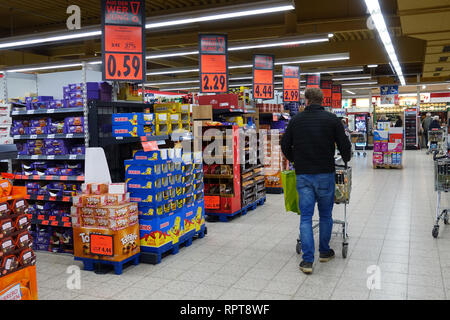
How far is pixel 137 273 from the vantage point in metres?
4.59

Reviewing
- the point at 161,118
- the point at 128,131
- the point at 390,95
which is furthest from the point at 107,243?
the point at 390,95

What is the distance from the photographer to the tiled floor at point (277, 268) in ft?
13.0

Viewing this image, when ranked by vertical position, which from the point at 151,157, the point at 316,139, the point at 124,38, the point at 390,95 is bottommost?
the point at 151,157

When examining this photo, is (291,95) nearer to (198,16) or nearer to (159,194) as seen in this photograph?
(198,16)

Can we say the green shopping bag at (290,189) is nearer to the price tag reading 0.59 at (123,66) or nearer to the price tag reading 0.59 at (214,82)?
the price tag reading 0.59 at (123,66)

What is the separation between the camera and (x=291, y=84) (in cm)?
1344

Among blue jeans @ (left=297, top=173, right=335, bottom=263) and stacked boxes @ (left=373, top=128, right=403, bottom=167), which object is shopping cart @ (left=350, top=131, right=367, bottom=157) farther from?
blue jeans @ (left=297, top=173, right=335, bottom=263)

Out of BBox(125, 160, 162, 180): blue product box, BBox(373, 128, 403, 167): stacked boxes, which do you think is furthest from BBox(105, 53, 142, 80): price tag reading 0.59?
BBox(373, 128, 403, 167): stacked boxes

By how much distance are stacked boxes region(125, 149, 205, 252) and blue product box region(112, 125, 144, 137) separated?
23 cm

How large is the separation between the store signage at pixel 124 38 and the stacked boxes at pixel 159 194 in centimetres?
129

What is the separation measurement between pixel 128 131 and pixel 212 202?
2.57m

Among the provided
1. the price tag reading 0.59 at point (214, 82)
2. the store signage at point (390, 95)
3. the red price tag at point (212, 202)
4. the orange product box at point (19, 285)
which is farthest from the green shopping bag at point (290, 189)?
the store signage at point (390, 95)

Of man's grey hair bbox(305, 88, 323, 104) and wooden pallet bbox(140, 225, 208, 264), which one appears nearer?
man's grey hair bbox(305, 88, 323, 104)

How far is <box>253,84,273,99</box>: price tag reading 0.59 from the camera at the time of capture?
37.4 feet
